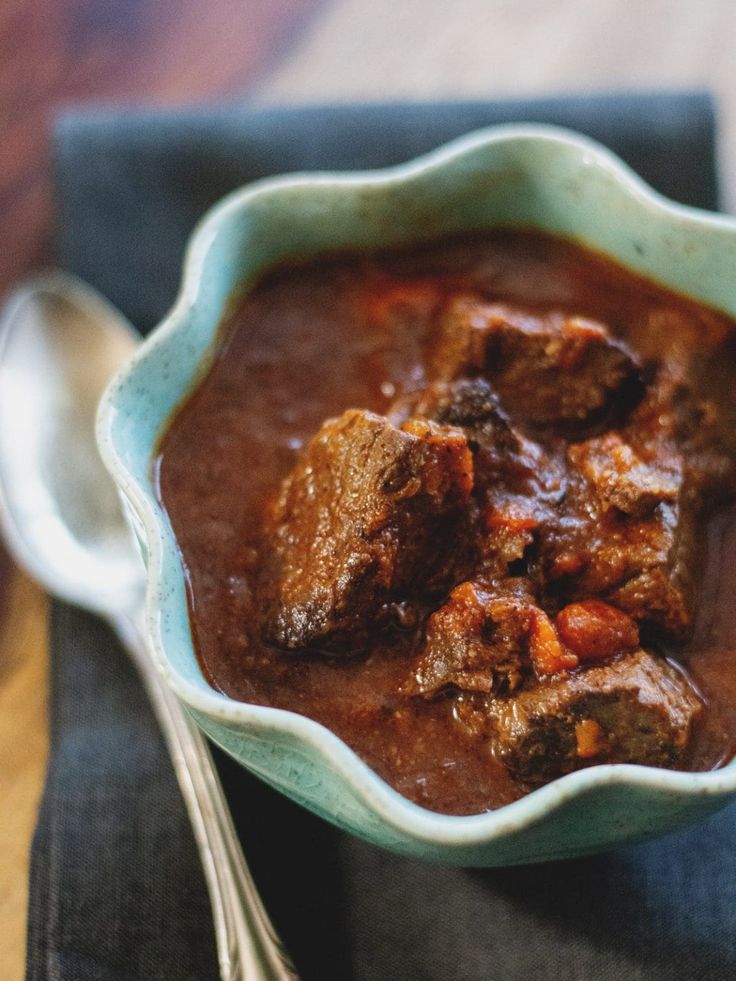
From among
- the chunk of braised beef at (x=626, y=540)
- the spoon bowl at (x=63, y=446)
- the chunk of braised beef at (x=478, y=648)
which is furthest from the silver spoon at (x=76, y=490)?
the chunk of braised beef at (x=626, y=540)

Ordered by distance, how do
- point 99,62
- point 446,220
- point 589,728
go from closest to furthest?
point 589,728
point 446,220
point 99,62

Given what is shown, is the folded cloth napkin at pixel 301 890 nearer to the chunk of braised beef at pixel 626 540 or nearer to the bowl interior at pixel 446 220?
the chunk of braised beef at pixel 626 540

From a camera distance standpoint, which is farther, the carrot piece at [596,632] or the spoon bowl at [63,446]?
the spoon bowl at [63,446]

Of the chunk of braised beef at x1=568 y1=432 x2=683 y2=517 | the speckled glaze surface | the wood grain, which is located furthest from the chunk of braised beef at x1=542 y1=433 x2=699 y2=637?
the wood grain

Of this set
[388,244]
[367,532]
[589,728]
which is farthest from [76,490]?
[589,728]

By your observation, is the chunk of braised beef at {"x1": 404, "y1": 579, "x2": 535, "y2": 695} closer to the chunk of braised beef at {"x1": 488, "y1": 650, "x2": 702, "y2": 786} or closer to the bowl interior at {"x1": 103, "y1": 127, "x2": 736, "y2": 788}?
the chunk of braised beef at {"x1": 488, "y1": 650, "x2": 702, "y2": 786}

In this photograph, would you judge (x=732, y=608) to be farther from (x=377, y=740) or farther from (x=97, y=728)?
(x=97, y=728)

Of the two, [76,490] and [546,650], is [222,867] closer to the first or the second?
[546,650]

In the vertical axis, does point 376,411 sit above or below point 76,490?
above
